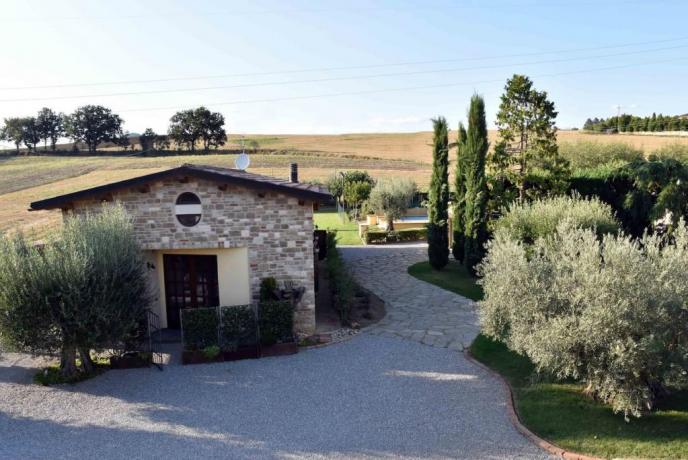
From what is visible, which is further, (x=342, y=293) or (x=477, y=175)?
(x=477, y=175)

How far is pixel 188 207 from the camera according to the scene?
12570 millimetres

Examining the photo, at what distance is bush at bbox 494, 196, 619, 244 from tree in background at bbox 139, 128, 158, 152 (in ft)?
192

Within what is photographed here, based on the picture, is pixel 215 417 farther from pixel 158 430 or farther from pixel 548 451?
pixel 548 451

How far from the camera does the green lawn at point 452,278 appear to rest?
58.9 ft

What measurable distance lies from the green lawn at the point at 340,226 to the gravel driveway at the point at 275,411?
18.1m

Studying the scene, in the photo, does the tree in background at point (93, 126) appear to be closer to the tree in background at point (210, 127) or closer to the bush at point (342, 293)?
the tree in background at point (210, 127)

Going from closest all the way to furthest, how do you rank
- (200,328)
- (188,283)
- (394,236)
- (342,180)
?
(200,328) < (188,283) < (394,236) < (342,180)

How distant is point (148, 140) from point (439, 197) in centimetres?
5514

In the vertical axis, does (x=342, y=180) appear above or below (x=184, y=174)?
above

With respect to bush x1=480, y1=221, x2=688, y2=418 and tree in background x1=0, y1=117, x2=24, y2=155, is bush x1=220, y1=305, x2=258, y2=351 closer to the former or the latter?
→ bush x1=480, y1=221, x2=688, y2=418

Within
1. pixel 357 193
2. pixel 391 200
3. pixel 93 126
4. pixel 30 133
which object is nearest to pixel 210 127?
pixel 93 126

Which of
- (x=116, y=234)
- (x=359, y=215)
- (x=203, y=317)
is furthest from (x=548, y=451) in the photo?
(x=359, y=215)

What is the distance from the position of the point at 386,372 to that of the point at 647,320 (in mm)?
5077

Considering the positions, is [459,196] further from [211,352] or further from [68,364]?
[68,364]
